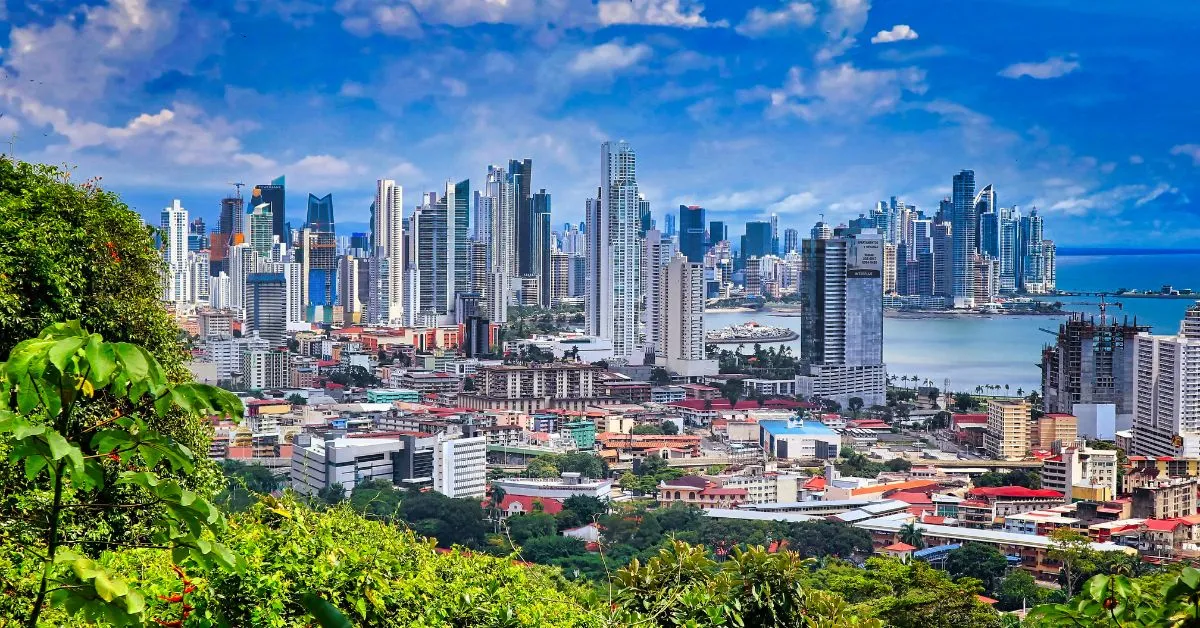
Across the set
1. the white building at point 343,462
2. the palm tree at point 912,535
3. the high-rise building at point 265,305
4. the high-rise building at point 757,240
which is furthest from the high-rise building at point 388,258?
the palm tree at point 912,535

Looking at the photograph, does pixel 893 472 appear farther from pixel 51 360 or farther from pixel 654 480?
pixel 51 360

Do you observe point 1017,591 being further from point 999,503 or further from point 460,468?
point 460,468

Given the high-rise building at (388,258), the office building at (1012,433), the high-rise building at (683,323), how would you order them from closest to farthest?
the office building at (1012,433) → the high-rise building at (683,323) → the high-rise building at (388,258)

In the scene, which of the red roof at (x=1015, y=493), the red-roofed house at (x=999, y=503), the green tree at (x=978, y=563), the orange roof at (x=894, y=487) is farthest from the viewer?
the orange roof at (x=894, y=487)

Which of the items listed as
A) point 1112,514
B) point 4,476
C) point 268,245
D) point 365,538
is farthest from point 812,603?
point 268,245

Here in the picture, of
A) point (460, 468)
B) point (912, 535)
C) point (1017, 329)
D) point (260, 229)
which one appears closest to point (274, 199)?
point (260, 229)

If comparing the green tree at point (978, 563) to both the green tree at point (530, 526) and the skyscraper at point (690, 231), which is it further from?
the skyscraper at point (690, 231)

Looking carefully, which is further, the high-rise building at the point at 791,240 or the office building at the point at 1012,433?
the high-rise building at the point at 791,240

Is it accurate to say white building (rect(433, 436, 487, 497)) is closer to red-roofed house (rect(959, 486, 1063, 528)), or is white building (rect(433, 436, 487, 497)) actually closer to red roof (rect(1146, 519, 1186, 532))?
red-roofed house (rect(959, 486, 1063, 528))
